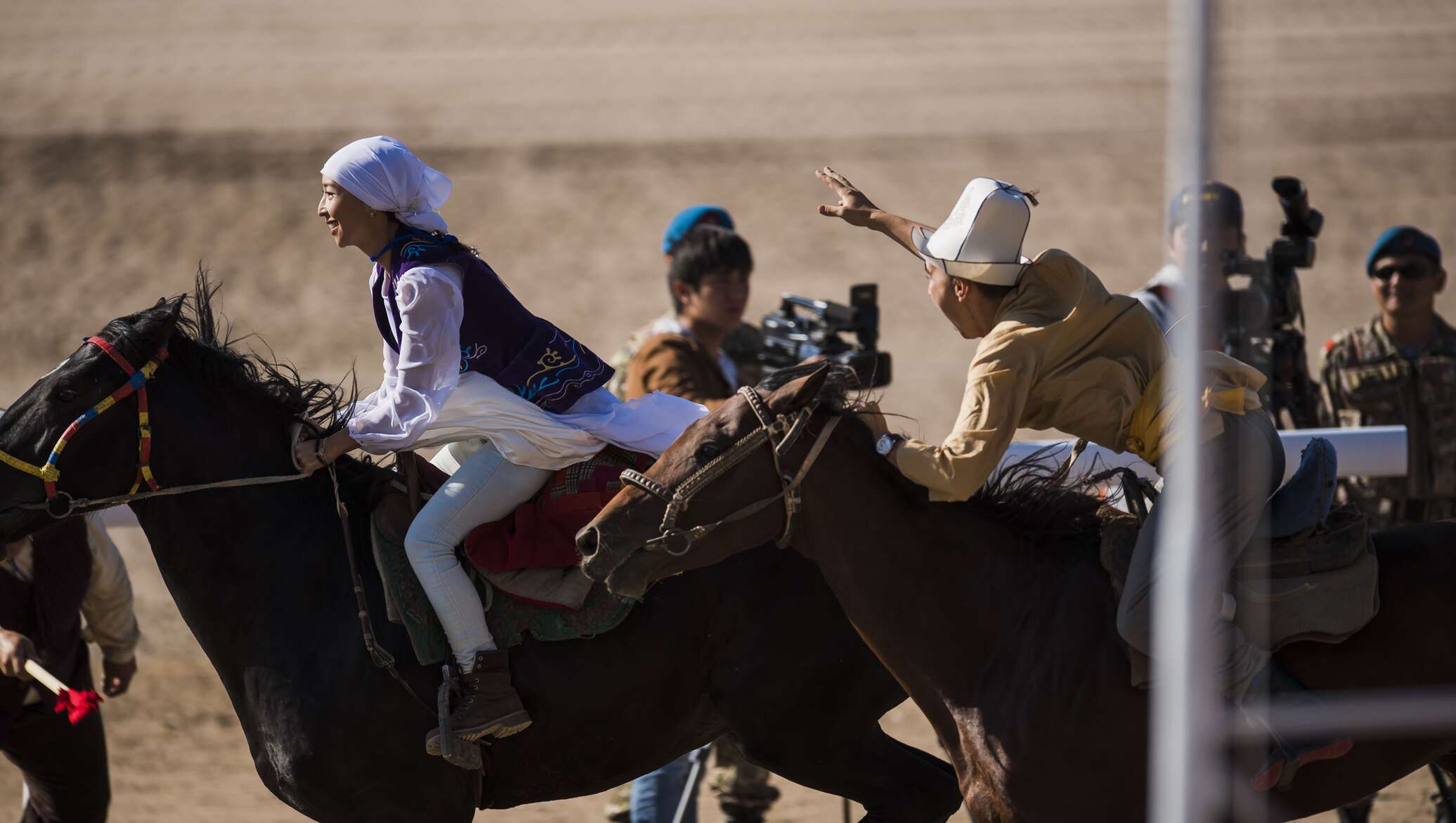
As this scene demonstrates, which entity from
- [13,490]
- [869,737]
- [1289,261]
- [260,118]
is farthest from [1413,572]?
→ [260,118]

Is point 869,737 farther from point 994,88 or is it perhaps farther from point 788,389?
point 994,88

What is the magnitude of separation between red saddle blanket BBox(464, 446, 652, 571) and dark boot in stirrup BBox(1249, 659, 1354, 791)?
6.03 feet

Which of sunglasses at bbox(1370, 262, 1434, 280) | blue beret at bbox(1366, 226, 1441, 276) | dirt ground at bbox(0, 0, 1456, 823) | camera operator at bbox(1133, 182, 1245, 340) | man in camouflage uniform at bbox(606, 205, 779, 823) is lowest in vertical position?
man in camouflage uniform at bbox(606, 205, 779, 823)

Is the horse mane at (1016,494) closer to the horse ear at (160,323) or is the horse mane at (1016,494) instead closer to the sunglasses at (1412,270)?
the horse ear at (160,323)

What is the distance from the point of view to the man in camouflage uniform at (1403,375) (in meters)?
6.55

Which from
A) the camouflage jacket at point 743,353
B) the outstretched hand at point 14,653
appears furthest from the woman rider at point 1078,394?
the camouflage jacket at point 743,353

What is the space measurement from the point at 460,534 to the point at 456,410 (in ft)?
1.18

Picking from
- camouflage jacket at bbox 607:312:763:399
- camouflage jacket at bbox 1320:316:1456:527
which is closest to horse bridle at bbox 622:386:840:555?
camouflage jacket at bbox 607:312:763:399

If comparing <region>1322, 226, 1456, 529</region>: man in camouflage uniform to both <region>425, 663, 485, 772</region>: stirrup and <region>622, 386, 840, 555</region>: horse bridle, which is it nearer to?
<region>622, 386, 840, 555</region>: horse bridle

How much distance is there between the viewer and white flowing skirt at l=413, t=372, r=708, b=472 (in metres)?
4.35

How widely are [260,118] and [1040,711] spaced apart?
2477cm

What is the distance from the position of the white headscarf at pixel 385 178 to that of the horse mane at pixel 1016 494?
3.95ft

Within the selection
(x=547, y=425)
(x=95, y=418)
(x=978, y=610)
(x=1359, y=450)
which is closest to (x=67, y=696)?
(x=95, y=418)

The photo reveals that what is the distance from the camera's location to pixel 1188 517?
8.05 feet
